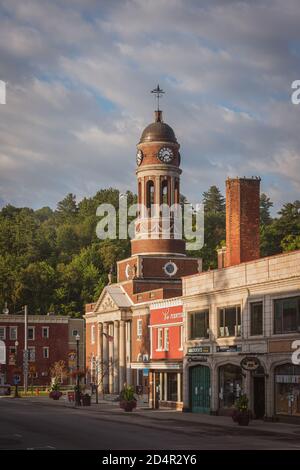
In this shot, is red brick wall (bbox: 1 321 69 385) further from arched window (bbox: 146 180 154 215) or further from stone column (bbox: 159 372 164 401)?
stone column (bbox: 159 372 164 401)

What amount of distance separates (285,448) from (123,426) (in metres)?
14.3

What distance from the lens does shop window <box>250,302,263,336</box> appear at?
53.5 m

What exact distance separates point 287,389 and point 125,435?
44.1ft

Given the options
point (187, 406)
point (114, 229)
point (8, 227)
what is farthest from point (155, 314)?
point (8, 227)

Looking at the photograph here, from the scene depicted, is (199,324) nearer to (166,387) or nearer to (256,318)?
(256,318)

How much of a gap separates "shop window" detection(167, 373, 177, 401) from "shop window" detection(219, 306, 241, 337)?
10.8 metres

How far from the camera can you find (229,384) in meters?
57.2

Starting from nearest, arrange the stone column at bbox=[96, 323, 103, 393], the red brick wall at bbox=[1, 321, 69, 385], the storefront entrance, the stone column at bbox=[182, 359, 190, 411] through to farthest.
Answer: the storefront entrance < the stone column at bbox=[182, 359, 190, 411] < the stone column at bbox=[96, 323, 103, 393] < the red brick wall at bbox=[1, 321, 69, 385]

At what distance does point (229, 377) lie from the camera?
57.4m

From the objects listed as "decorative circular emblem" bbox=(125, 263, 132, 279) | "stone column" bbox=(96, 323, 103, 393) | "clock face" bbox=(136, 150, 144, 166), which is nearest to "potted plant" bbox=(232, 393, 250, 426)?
"decorative circular emblem" bbox=(125, 263, 132, 279)

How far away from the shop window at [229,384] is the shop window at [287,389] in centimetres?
466

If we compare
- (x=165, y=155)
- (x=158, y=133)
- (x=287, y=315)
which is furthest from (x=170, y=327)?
(x=158, y=133)

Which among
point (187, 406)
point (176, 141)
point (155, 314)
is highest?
point (176, 141)
